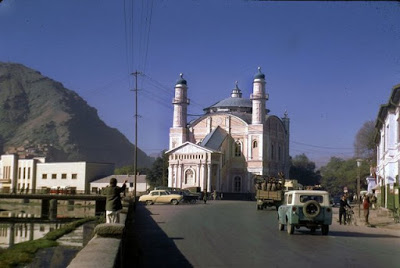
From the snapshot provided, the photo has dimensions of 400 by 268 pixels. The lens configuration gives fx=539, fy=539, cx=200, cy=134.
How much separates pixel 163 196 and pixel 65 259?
127 feet

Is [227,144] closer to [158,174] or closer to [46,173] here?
[158,174]

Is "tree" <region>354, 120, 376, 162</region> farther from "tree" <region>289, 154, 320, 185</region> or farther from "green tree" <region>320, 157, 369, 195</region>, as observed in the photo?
"tree" <region>289, 154, 320, 185</region>

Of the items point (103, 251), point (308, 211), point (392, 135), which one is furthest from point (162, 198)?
point (103, 251)

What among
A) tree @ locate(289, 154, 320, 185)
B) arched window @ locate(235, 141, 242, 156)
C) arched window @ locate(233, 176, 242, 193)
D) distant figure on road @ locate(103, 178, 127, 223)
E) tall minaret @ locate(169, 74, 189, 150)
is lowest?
distant figure on road @ locate(103, 178, 127, 223)

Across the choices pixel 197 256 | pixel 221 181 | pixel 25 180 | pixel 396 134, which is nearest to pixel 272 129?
pixel 221 181

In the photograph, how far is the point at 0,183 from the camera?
95500mm

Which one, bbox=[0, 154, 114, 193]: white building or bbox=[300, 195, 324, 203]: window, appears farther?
bbox=[0, 154, 114, 193]: white building

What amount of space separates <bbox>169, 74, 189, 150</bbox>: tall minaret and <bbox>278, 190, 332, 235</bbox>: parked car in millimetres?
73906

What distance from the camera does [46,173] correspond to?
9106 cm

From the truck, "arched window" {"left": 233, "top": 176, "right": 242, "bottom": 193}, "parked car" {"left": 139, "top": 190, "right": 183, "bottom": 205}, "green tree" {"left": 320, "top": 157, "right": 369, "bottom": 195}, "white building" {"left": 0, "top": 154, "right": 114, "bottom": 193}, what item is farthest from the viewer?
"white building" {"left": 0, "top": 154, "right": 114, "bottom": 193}

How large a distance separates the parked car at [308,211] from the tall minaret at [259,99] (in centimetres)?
6876

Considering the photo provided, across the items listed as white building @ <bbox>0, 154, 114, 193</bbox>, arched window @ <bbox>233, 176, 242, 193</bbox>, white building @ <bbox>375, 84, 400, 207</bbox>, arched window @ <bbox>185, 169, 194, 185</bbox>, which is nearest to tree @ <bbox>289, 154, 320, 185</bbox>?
arched window @ <bbox>233, 176, 242, 193</bbox>

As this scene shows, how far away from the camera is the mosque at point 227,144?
82.1 metres

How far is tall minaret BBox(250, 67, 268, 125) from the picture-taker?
87.1m
